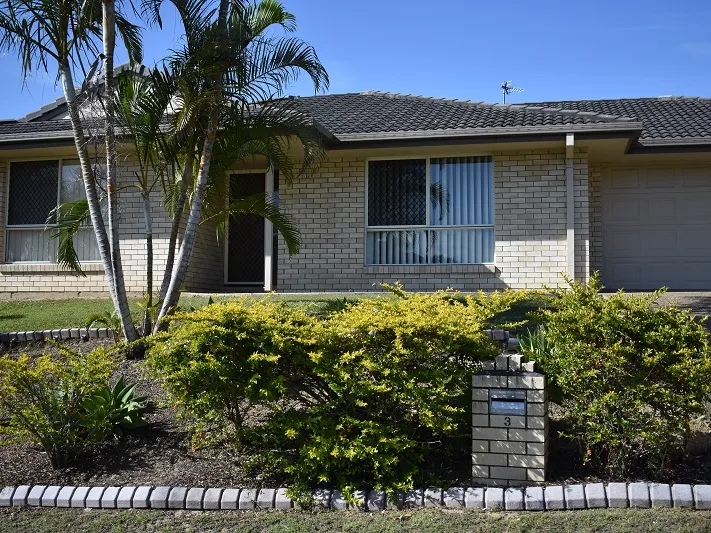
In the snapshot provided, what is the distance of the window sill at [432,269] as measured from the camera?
13484 mm

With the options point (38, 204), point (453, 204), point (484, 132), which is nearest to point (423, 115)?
point (453, 204)

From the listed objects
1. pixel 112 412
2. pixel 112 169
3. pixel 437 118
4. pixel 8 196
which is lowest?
pixel 112 412

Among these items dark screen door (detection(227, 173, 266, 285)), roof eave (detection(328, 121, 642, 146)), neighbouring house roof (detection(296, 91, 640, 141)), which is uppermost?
neighbouring house roof (detection(296, 91, 640, 141))

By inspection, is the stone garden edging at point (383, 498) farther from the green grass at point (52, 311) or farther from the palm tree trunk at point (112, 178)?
the green grass at point (52, 311)

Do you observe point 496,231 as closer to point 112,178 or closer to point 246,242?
point 246,242

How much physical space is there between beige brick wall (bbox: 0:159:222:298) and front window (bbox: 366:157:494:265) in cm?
329

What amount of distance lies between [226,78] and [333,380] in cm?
508

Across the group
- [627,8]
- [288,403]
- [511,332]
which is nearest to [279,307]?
[288,403]

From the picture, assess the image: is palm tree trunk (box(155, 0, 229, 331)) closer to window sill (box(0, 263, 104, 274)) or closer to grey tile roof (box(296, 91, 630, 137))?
grey tile roof (box(296, 91, 630, 137))

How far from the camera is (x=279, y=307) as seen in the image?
6184 millimetres

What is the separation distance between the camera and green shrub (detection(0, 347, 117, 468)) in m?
6.00

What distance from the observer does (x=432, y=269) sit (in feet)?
44.7

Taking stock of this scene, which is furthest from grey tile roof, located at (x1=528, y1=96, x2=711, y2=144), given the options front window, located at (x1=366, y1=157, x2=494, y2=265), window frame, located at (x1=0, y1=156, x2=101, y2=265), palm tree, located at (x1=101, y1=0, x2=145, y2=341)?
window frame, located at (x1=0, y1=156, x2=101, y2=265)

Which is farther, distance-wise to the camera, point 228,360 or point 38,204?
point 38,204
